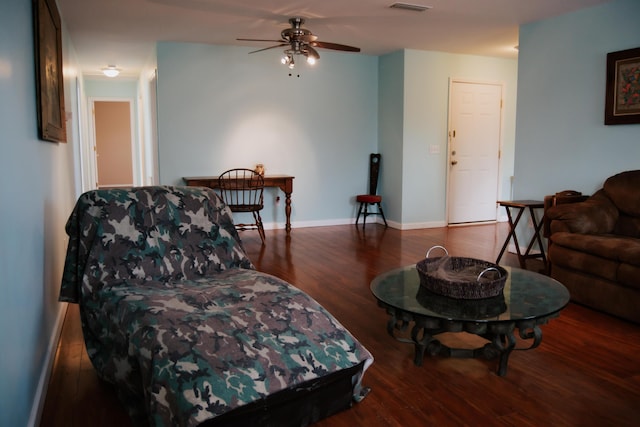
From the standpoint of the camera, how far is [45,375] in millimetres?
2367

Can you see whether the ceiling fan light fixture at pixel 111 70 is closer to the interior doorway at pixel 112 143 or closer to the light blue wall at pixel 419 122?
the interior doorway at pixel 112 143

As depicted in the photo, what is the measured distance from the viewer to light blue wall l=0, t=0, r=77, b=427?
1707 millimetres

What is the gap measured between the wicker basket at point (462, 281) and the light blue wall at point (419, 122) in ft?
12.8

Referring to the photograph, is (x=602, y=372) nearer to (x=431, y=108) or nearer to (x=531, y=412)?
(x=531, y=412)

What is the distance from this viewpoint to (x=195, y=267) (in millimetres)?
2621

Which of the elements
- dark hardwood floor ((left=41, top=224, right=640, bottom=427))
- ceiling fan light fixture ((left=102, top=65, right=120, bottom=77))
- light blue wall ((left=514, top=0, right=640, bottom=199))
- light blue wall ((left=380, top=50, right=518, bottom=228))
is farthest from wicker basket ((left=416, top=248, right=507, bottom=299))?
ceiling fan light fixture ((left=102, top=65, right=120, bottom=77))

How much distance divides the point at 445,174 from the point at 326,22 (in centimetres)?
279

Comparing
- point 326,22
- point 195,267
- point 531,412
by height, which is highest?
point 326,22

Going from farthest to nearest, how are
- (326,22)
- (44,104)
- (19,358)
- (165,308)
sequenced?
(326,22) → (44,104) → (165,308) → (19,358)

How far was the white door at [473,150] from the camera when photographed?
269 inches

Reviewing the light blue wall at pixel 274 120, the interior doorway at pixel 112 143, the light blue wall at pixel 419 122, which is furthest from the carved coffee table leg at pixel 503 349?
the interior doorway at pixel 112 143

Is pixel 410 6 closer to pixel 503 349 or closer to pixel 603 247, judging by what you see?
pixel 603 247

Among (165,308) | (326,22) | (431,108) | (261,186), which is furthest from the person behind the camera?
(431,108)

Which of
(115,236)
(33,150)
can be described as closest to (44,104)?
(33,150)
